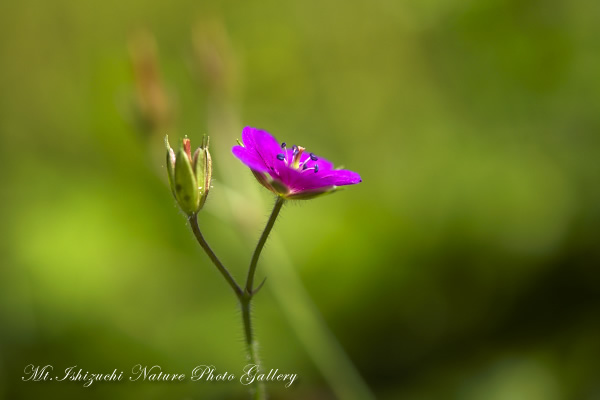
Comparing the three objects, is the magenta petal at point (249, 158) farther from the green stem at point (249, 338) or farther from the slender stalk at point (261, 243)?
the green stem at point (249, 338)

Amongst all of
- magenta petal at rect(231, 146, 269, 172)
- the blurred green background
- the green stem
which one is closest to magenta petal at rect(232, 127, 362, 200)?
magenta petal at rect(231, 146, 269, 172)

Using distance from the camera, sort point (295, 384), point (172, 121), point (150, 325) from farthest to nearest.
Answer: point (150, 325) → point (172, 121) → point (295, 384)

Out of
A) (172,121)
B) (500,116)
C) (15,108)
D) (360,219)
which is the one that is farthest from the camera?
(15,108)

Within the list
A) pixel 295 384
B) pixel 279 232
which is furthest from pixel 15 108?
pixel 295 384

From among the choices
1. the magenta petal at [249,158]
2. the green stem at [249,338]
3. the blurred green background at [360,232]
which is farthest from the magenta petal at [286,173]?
the blurred green background at [360,232]

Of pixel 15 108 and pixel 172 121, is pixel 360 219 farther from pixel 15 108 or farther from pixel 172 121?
pixel 15 108

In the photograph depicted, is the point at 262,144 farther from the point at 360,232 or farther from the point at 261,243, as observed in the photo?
the point at 360,232

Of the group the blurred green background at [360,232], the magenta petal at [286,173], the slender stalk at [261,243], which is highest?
the magenta petal at [286,173]
